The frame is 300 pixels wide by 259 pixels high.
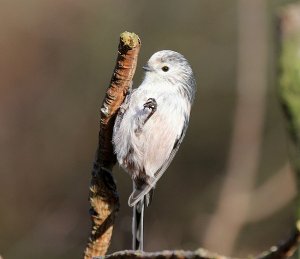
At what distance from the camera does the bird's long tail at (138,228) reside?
266 centimetres

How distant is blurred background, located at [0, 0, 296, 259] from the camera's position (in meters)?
4.54

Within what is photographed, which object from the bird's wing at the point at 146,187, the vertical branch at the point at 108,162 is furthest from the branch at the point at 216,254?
the bird's wing at the point at 146,187

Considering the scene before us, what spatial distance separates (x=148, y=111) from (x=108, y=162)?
86 cm

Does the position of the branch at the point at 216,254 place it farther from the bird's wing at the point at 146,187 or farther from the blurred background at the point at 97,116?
Answer: the blurred background at the point at 97,116

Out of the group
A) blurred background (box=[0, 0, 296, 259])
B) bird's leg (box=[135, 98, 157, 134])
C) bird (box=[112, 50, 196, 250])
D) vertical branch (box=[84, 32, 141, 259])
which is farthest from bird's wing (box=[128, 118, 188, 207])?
blurred background (box=[0, 0, 296, 259])

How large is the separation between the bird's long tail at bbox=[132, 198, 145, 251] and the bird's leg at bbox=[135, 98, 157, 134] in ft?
1.03

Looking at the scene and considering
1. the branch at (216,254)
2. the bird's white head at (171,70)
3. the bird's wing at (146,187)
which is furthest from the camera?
the bird's white head at (171,70)

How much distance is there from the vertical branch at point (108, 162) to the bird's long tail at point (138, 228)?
1.81 feet

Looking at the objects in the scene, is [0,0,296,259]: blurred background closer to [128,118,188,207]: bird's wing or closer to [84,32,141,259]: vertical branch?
[128,118,188,207]: bird's wing

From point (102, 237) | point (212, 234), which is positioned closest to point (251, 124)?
point (212, 234)

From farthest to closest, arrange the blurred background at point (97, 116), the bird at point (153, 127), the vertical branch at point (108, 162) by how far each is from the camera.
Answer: the blurred background at point (97, 116) → the bird at point (153, 127) → the vertical branch at point (108, 162)

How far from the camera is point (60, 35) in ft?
18.3

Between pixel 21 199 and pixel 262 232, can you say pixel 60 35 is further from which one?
pixel 262 232

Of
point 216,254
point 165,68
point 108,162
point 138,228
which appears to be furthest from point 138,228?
point 216,254
